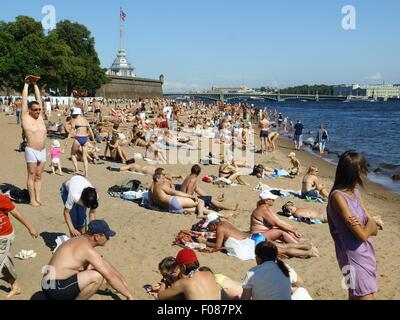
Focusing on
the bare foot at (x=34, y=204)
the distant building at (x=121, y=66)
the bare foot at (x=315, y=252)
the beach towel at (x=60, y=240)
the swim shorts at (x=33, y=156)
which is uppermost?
the distant building at (x=121, y=66)

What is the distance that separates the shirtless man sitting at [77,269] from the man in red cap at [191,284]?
66 centimetres

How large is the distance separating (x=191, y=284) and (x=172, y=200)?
14.2ft

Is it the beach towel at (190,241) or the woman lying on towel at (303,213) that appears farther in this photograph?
the woman lying on towel at (303,213)

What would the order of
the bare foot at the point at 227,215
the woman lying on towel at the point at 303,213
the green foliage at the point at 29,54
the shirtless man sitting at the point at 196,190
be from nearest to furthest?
the bare foot at the point at 227,215, the woman lying on towel at the point at 303,213, the shirtless man sitting at the point at 196,190, the green foliage at the point at 29,54

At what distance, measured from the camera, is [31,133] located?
727 centimetres

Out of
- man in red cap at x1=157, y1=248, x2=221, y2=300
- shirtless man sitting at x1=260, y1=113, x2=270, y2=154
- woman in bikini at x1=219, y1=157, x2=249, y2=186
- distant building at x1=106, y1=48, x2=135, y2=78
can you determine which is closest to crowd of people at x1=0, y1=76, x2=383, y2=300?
→ man in red cap at x1=157, y1=248, x2=221, y2=300

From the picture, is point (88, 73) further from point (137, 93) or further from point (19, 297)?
point (19, 297)

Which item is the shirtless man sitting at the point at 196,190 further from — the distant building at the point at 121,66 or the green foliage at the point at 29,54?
the distant building at the point at 121,66

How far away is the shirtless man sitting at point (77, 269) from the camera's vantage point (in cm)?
427

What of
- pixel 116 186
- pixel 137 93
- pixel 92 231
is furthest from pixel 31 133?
pixel 137 93

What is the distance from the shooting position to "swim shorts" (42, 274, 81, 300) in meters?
4.26

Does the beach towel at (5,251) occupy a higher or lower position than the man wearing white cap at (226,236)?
higher

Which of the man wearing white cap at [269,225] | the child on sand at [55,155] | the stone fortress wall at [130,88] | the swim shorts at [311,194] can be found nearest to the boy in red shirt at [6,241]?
the man wearing white cap at [269,225]

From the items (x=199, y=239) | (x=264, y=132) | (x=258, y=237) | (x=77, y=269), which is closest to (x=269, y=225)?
(x=258, y=237)
